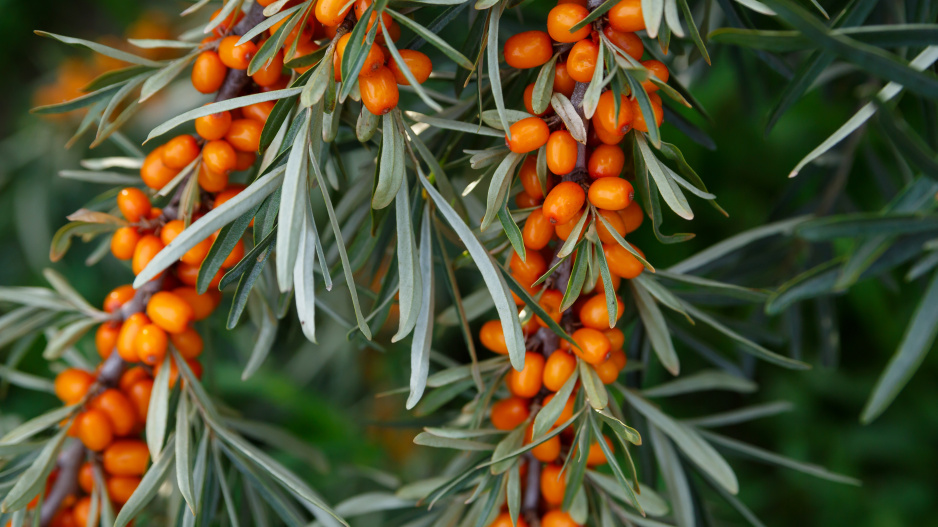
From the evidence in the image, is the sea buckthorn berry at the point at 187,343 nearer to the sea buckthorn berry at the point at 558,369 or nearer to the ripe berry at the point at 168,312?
the ripe berry at the point at 168,312

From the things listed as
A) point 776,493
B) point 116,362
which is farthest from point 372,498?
point 776,493

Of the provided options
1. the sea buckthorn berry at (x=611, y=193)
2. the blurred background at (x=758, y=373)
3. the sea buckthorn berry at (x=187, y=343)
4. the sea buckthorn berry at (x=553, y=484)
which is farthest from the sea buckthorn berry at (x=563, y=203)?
the blurred background at (x=758, y=373)

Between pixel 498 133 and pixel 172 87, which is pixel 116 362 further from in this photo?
pixel 172 87

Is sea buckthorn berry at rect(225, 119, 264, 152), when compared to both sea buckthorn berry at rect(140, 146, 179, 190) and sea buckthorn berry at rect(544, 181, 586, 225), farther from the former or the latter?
sea buckthorn berry at rect(544, 181, 586, 225)

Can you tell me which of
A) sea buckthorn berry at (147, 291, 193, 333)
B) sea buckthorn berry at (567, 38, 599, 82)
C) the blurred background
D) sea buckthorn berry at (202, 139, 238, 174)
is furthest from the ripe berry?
the blurred background

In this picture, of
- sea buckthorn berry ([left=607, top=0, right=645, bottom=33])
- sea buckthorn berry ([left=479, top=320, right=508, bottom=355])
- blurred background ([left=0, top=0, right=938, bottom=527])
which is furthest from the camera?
blurred background ([left=0, top=0, right=938, bottom=527])

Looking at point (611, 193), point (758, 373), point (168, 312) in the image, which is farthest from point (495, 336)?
point (758, 373)
